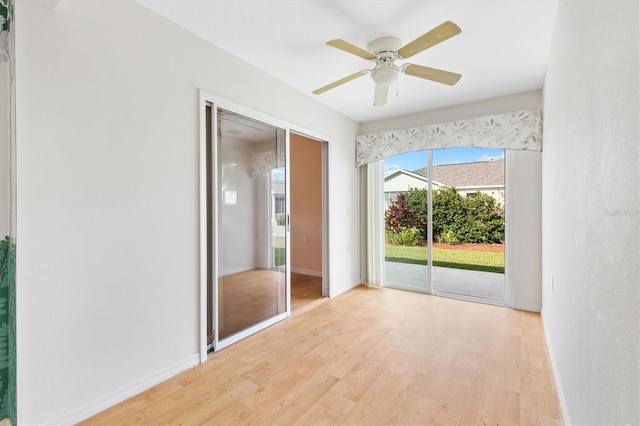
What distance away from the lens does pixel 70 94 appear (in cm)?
165

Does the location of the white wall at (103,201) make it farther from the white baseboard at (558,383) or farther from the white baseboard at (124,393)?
the white baseboard at (558,383)

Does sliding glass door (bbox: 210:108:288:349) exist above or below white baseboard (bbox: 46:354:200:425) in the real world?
above

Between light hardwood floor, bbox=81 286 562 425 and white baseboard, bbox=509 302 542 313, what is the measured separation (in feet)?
0.90

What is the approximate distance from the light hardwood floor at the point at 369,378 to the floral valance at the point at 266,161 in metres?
1.62

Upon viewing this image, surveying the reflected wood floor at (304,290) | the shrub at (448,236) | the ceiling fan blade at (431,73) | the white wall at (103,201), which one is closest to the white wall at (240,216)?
the white wall at (103,201)

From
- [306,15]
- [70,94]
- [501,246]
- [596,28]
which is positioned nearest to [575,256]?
[596,28]

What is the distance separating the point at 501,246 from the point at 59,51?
4.51m

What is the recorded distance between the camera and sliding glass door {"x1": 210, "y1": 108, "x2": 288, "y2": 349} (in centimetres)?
253

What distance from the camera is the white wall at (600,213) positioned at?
31.0 inches

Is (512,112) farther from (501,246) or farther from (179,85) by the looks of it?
(179,85)

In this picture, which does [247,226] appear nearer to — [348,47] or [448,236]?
[348,47]

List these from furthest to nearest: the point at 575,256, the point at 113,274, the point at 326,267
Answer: the point at 326,267 → the point at 113,274 → the point at 575,256

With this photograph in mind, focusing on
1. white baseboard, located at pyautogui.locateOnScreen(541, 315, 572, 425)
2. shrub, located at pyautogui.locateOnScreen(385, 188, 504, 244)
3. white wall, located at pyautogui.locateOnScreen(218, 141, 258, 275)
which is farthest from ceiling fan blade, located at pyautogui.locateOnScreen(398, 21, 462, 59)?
shrub, located at pyautogui.locateOnScreen(385, 188, 504, 244)

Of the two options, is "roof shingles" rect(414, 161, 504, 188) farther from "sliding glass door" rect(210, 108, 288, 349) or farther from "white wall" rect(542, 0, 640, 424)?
"sliding glass door" rect(210, 108, 288, 349)
